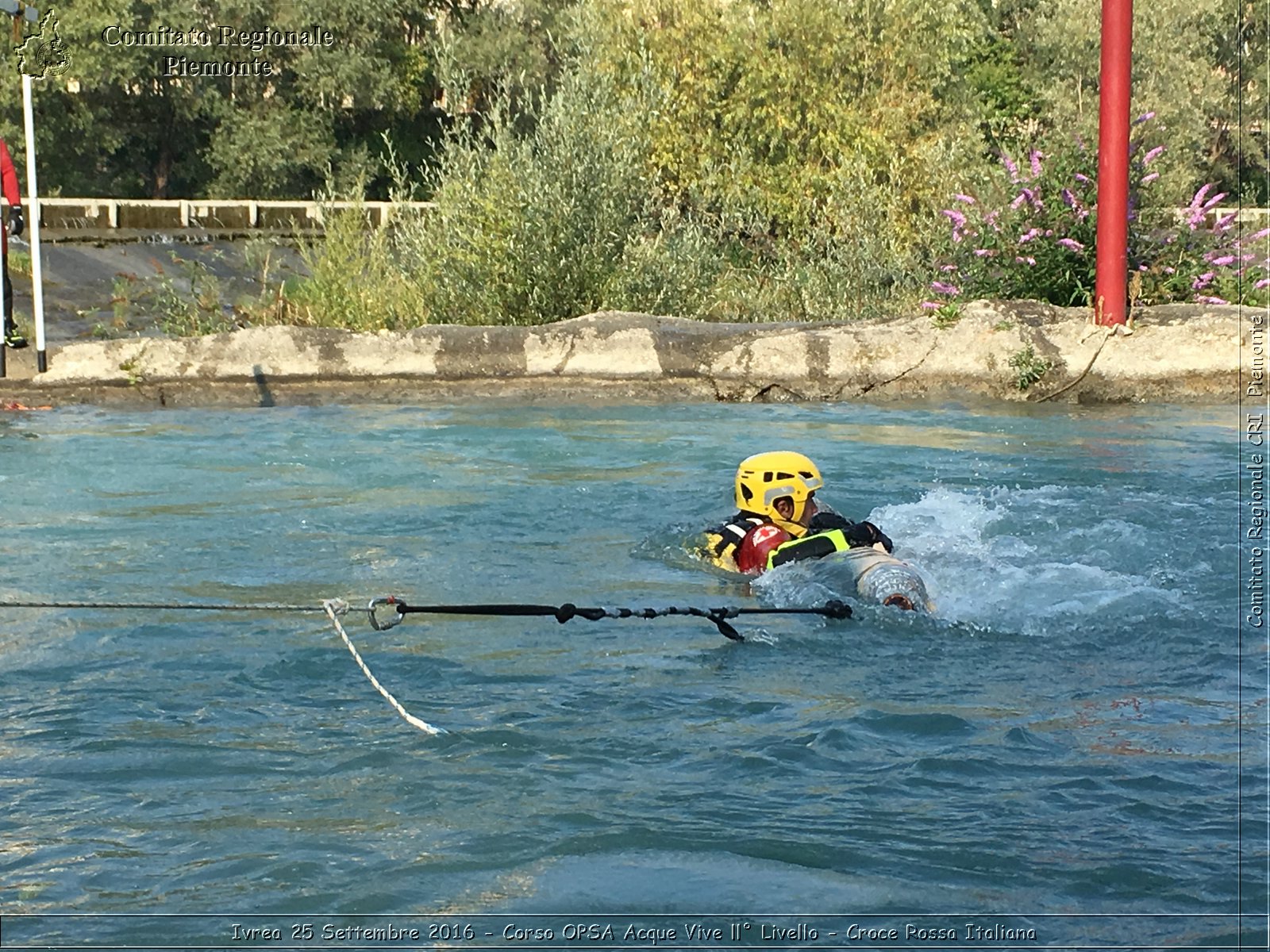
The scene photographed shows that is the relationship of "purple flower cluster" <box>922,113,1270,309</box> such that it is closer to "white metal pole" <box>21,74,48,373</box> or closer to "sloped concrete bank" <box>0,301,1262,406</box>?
"sloped concrete bank" <box>0,301,1262,406</box>

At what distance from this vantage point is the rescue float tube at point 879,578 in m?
8.15

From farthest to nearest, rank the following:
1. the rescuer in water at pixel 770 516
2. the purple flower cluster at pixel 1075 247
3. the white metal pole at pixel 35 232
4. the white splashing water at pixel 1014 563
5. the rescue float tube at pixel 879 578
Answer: the purple flower cluster at pixel 1075 247 < the white metal pole at pixel 35 232 < the rescuer in water at pixel 770 516 < the white splashing water at pixel 1014 563 < the rescue float tube at pixel 879 578

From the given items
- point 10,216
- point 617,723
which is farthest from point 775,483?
point 10,216

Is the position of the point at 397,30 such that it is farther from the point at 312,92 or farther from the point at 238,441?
the point at 238,441

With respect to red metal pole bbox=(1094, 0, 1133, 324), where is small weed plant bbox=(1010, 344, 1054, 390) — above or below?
below

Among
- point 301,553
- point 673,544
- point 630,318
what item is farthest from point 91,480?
point 630,318

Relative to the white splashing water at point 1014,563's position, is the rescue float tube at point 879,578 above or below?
above

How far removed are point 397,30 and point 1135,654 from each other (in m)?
41.3

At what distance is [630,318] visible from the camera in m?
15.7

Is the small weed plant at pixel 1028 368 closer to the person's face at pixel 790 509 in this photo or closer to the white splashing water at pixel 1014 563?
the white splashing water at pixel 1014 563

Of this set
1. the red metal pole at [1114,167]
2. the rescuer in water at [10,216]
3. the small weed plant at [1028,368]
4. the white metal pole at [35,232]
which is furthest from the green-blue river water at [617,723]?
the red metal pole at [1114,167]

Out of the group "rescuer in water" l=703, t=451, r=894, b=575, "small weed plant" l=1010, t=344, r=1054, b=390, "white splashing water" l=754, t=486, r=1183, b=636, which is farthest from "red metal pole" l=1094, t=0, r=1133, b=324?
"rescuer in water" l=703, t=451, r=894, b=575

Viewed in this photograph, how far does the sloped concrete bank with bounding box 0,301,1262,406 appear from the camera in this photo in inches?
597

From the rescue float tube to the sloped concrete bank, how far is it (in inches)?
266
